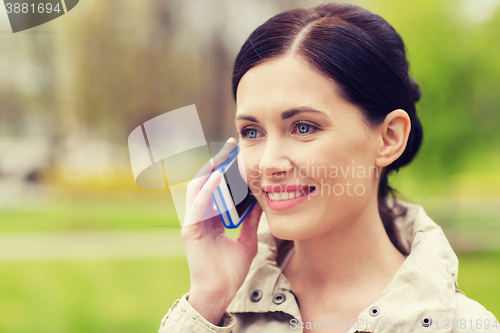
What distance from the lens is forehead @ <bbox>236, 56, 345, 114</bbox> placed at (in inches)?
59.6

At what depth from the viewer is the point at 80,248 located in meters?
8.91

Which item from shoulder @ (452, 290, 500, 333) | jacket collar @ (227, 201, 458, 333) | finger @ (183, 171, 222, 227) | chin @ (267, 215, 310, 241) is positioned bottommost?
shoulder @ (452, 290, 500, 333)

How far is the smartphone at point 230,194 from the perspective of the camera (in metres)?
1.82

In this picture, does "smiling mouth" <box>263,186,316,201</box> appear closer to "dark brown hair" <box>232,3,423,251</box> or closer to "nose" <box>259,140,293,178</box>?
"nose" <box>259,140,293,178</box>

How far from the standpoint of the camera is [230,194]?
6.02ft

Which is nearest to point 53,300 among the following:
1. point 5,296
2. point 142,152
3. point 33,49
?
point 5,296

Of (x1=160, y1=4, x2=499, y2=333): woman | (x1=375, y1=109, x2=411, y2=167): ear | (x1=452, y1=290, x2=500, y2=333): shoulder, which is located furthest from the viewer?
(x1=375, y1=109, x2=411, y2=167): ear

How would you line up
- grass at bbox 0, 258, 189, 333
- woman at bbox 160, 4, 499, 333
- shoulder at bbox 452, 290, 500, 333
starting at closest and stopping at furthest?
shoulder at bbox 452, 290, 500, 333
woman at bbox 160, 4, 499, 333
grass at bbox 0, 258, 189, 333

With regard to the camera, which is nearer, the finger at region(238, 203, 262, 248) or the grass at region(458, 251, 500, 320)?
the finger at region(238, 203, 262, 248)

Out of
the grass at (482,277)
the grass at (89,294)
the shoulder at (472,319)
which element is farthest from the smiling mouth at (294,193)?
the grass at (482,277)

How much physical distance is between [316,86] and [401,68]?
52cm

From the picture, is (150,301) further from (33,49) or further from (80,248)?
(33,49)

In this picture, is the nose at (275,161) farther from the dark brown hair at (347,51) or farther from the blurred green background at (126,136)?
the blurred green background at (126,136)

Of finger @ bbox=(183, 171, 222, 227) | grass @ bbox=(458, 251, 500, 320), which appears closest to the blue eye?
finger @ bbox=(183, 171, 222, 227)
